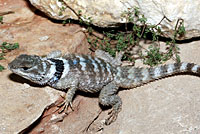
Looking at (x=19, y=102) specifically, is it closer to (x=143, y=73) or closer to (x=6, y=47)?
(x=6, y=47)

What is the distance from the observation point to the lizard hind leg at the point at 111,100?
5434 mm

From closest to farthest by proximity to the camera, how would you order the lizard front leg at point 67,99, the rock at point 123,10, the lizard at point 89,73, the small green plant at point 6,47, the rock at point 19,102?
1. the rock at point 19,102
2. the lizard at point 89,73
3. the lizard front leg at point 67,99
4. the rock at point 123,10
5. the small green plant at point 6,47

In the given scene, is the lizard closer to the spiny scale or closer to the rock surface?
the spiny scale

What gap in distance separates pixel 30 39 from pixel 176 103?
3.07m

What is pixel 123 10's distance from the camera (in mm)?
5758

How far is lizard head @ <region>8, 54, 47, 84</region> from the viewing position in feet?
16.3

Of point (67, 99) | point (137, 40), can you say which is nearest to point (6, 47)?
point (67, 99)

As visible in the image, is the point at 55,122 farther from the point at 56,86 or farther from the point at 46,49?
the point at 46,49

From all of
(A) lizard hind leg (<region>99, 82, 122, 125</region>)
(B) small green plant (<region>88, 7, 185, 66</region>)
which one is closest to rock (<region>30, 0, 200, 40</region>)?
(B) small green plant (<region>88, 7, 185, 66</region>)

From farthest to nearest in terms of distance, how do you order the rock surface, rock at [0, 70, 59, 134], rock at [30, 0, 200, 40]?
rock at [30, 0, 200, 40]
the rock surface
rock at [0, 70, 59, 134]

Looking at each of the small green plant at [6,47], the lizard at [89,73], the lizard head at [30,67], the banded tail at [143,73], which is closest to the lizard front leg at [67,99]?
the lizard at [89,73]

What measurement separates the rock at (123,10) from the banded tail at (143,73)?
2.64ft

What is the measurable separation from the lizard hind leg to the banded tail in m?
0.25

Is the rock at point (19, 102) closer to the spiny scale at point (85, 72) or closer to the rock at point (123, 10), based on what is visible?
the spiny scale at point (85, 72)
